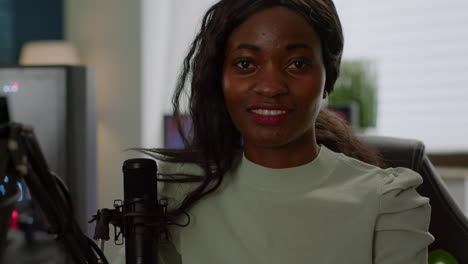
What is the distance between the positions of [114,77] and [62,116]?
1576mm

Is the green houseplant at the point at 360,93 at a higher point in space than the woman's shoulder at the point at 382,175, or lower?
lower

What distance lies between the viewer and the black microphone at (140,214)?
2.14 feet

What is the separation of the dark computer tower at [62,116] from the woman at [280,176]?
1.20 meters

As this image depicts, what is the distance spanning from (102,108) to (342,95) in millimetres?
1331

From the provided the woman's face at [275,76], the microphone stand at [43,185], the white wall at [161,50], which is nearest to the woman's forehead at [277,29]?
the woman's face at [275,76]

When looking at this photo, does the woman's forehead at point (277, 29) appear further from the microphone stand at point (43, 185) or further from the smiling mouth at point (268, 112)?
the microphone stand at point (43, 185)

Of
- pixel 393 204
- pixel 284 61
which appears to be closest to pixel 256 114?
pixel 284 61

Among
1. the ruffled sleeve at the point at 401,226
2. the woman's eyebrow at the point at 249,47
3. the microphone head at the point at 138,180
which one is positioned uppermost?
the woman's eyebrow at the point at 249,47

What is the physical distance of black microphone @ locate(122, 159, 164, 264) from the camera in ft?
2.14

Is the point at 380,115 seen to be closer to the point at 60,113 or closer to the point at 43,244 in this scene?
the point at 60,113

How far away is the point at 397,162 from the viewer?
4.17 ft

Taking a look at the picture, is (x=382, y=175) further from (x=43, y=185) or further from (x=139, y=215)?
(x=43, y=185)

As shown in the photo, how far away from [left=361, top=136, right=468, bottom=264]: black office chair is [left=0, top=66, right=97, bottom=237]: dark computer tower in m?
1.08

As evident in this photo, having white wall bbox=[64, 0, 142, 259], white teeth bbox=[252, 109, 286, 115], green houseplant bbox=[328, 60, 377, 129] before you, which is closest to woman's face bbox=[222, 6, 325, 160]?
white teeth bbox=[252, 109, 286, 115]
